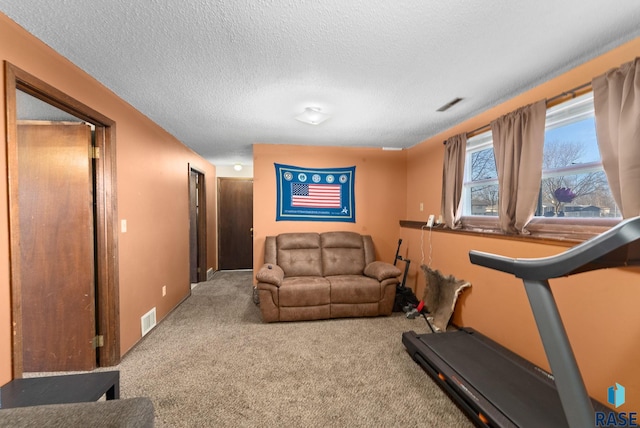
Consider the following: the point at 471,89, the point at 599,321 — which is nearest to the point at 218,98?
the point at 471,89

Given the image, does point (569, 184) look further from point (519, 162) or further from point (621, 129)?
point (621, 129)

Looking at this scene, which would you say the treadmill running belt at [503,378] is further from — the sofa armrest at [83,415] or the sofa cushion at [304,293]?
the sofa armrest at [83,415]

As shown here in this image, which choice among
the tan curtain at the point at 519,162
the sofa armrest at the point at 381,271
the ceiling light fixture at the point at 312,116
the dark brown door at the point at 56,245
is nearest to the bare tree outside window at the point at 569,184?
the tan curtain at the point at 519,162

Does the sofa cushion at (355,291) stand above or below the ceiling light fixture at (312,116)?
below

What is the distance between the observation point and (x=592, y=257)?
630mm

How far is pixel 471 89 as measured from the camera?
2.12 meters

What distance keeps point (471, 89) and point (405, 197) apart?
217 cm

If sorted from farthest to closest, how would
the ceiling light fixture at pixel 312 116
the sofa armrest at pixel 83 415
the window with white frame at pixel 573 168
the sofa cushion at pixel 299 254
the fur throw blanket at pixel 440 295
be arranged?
the sofa cushion at pixel 299 254 → the fur throw blanket at pixel 440 295 → the ceiling light fixture at pixel 312 116 → the window with white frame at pixel 573 168 → the sofa armrest at pixel 83 415

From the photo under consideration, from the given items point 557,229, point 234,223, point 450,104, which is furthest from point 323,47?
point 234,223

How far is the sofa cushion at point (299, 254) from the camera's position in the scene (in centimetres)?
352

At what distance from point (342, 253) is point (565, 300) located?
7.80 ft

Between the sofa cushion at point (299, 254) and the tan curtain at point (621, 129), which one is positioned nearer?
the tan curtain at point (621, 129)

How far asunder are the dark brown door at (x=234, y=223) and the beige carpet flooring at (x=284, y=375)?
2.58 m

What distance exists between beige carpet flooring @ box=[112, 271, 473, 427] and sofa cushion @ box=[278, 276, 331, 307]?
25 centimetres
